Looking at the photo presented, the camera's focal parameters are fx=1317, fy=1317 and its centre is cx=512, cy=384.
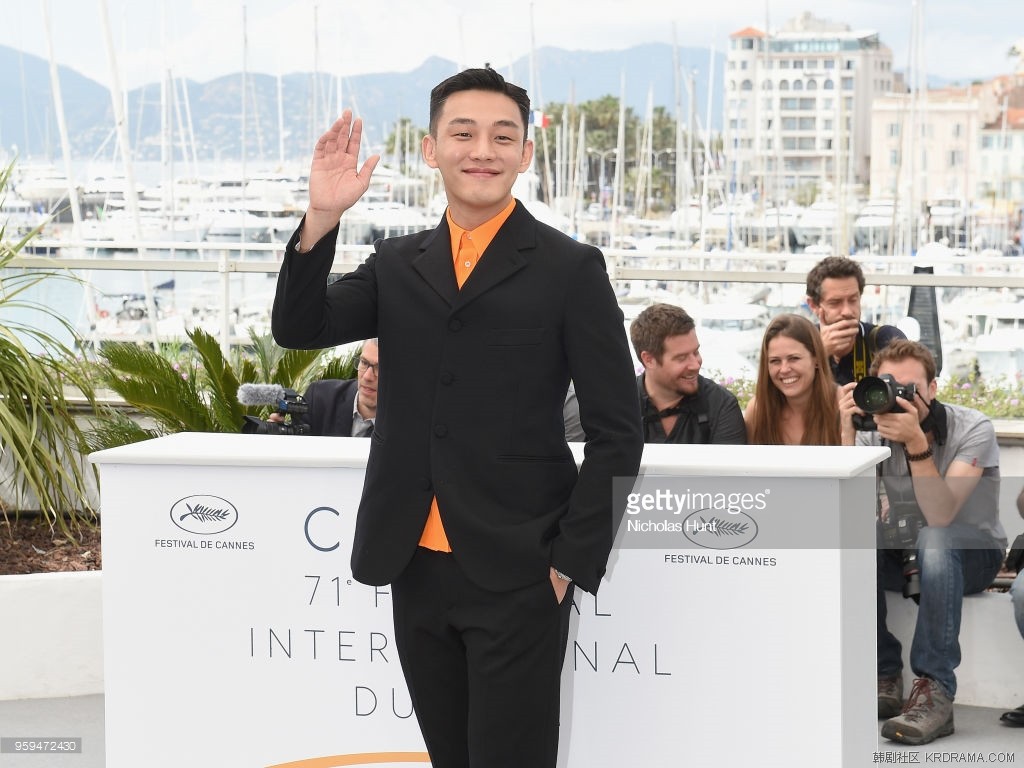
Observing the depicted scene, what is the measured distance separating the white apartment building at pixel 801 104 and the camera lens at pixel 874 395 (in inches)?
682

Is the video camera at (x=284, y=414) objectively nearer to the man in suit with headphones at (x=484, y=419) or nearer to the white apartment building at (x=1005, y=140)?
the man in suit with headphones at (x=484, y=419)

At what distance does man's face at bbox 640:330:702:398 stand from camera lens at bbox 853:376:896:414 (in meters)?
0.59

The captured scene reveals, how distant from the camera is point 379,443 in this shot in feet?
7.59

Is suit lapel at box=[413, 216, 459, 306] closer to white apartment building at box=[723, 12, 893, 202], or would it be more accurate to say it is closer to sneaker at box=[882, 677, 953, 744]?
sneaker at box=[882, 677, 953, 744]

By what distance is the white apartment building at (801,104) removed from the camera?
1047 inches

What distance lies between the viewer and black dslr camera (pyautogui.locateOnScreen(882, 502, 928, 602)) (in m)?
4.17

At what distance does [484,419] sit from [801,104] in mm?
34632

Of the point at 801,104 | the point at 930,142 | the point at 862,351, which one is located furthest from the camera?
the point at 801,104

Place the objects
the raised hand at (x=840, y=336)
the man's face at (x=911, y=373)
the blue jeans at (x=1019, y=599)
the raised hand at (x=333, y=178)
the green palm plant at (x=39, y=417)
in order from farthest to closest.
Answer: the green palm plant at (x=39, y=417), the raised hand at (x=840, y=336), the man's face at (x=911, y=373), the blue jeans at (x=1019, y=599), the raised hand at (x=333, y=178)

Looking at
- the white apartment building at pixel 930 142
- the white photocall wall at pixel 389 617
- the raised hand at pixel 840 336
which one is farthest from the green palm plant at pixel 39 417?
the white apartment building at pixel 930 142

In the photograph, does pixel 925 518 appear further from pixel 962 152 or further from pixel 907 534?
pixel 962 152

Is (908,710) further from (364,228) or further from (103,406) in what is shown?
(364,228)

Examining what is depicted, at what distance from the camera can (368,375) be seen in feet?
14.7

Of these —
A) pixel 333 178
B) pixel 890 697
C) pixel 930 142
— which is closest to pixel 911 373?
pixel 890 697
